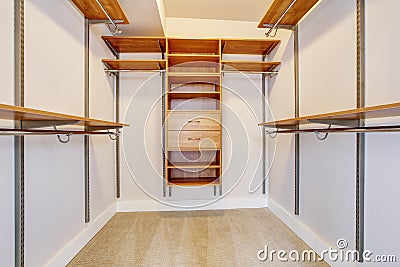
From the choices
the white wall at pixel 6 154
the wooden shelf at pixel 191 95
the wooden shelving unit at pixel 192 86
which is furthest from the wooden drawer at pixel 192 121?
the white wall at pixel 6 154

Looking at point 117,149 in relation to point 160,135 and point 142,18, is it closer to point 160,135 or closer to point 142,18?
point 160,135

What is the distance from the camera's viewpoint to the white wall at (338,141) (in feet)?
3.88

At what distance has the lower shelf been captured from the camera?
254 centimetres

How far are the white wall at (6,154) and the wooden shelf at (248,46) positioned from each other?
179 cm

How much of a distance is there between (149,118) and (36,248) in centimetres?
171

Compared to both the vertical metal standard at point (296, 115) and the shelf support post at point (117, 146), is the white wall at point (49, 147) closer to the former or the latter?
the shelf support post at point (117, 146)

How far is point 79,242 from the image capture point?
72.1 inches

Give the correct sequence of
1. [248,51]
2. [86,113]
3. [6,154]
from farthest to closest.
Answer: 1. [248,51]
2. [86,113]
3. [6,154]

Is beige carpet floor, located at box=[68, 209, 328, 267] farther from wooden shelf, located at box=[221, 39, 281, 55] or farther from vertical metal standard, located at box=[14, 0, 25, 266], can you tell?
wooden shelf, located at box=[221, 39, 281, 55]

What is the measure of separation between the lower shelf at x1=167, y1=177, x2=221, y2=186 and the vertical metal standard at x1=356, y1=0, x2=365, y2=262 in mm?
1362

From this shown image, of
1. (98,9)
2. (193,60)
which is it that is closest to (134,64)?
(193,60)

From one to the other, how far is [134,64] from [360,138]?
2.12 metres

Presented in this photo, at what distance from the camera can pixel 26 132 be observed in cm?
115

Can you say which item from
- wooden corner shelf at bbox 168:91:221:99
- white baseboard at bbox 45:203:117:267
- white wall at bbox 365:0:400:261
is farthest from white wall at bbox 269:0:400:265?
white baseboard at bbox 45:203:117:267
